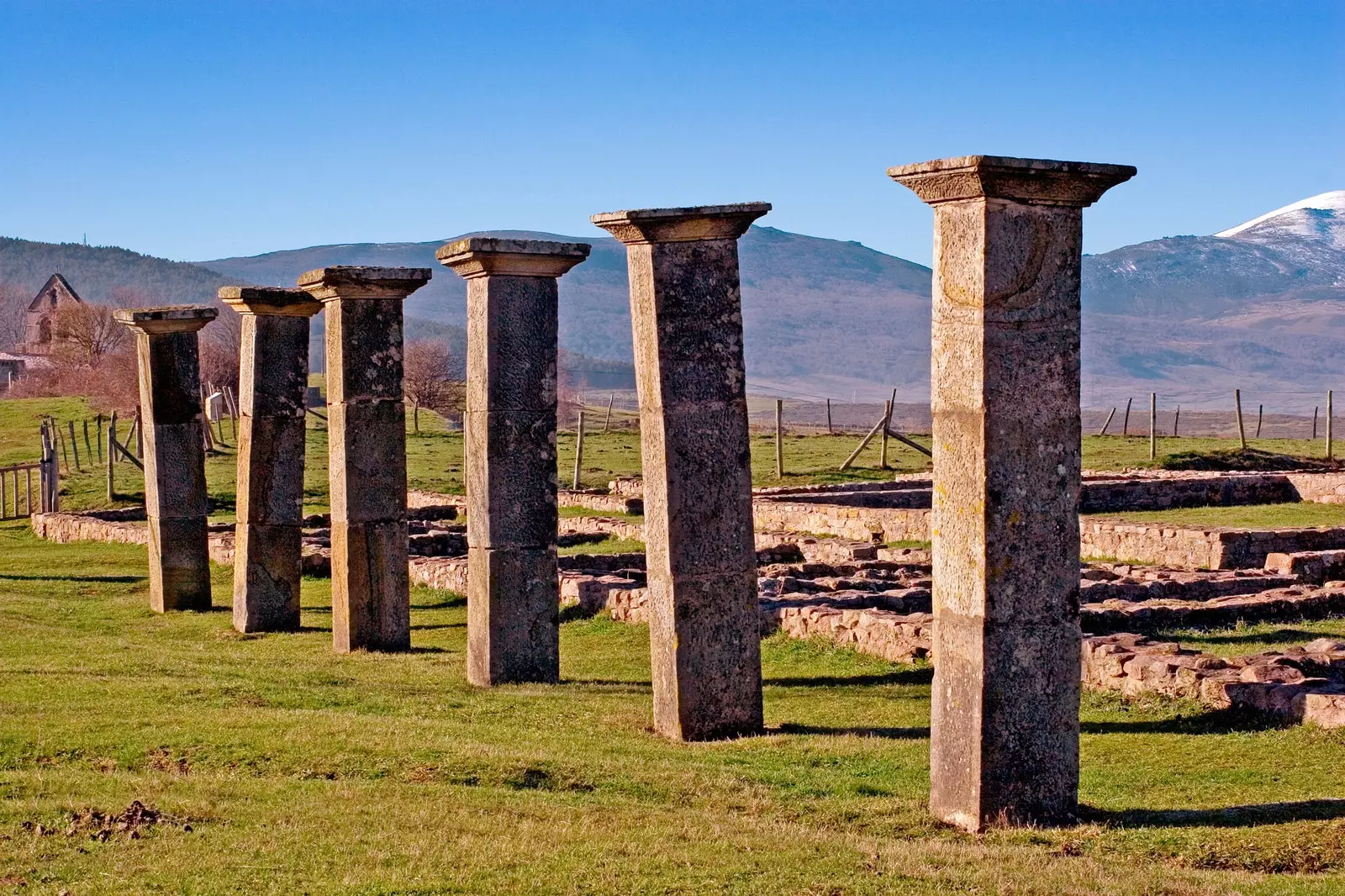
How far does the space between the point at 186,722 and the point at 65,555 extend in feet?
49.9

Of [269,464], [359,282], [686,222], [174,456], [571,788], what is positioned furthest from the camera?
[174,456]

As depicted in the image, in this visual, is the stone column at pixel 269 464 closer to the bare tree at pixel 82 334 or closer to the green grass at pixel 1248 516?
the green grass at pixel 1248 516

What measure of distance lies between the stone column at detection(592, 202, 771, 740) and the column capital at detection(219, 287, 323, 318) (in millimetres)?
6346

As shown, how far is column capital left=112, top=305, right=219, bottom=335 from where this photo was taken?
1830 centimetres

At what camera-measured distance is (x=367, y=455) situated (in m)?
15.3

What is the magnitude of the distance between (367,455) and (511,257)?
3.25m

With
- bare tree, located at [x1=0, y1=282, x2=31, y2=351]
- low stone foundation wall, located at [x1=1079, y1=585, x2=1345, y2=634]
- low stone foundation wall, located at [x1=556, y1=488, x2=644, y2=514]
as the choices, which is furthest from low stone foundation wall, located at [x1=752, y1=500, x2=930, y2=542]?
bare tree, located at [x1=0, y1=282, x2=31, y2=351]

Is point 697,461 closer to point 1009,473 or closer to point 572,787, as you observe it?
point 572,787

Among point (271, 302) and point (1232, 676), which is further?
point (271, 302)

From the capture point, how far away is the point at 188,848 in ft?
25.0

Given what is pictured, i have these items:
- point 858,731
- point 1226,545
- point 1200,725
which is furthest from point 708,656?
point 1226,545

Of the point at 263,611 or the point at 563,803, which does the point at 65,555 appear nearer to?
the point at 263,611

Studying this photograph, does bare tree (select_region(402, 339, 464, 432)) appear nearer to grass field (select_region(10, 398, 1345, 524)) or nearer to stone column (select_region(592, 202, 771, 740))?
grass field (select_region(10, 398, 1345, 524))

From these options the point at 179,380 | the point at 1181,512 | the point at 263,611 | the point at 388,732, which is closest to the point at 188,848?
the point at 388,732
